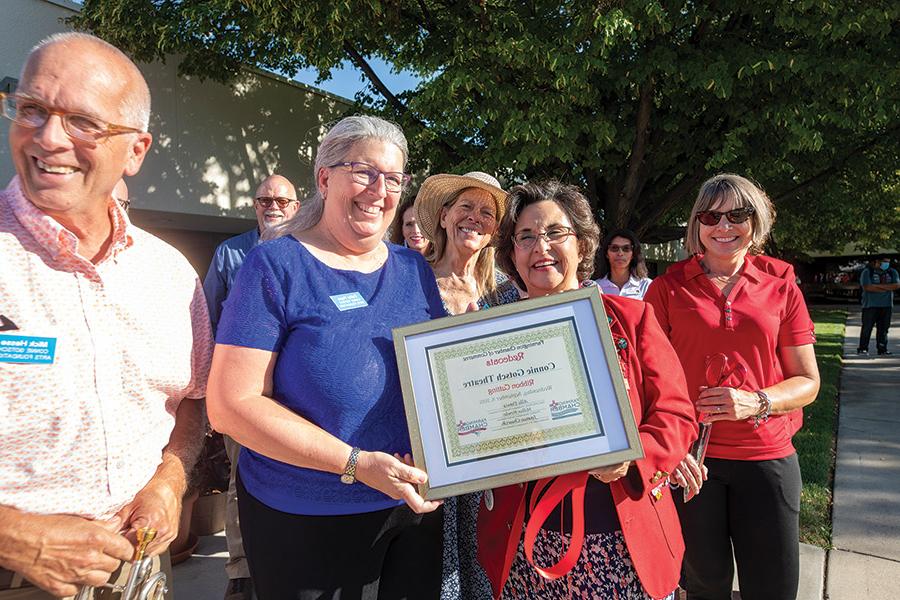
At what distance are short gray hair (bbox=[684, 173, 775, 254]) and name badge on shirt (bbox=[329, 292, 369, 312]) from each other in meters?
1.74

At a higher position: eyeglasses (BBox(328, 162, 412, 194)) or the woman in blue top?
eyeglasses (BBox(328, 162, 412, 194))

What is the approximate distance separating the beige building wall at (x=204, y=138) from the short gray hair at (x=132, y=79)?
913 centimetres

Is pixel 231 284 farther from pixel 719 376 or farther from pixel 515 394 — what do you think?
pixel 719 376

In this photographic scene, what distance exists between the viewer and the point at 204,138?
36.8ft

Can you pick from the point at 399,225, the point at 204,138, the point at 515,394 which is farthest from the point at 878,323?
the point at 204,138

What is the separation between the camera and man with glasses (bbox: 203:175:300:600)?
3451mm

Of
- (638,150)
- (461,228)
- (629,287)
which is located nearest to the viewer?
(461,228)

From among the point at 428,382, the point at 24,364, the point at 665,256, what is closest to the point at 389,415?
the point at 428,382

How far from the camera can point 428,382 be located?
177 cm

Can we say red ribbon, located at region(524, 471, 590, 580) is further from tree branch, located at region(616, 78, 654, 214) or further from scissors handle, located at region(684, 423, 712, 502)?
tree branch, located at region(616, 78, 654, 214)

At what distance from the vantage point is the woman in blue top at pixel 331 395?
1.68 metres

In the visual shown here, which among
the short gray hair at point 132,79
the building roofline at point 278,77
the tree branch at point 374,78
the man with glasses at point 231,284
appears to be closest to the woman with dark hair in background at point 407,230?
the man with glasses at point 231,284

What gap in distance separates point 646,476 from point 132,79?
189cm

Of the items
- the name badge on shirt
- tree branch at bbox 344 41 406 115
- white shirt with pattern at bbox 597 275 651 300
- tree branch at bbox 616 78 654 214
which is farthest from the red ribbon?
tree branch at bbox 344 41 406 115
